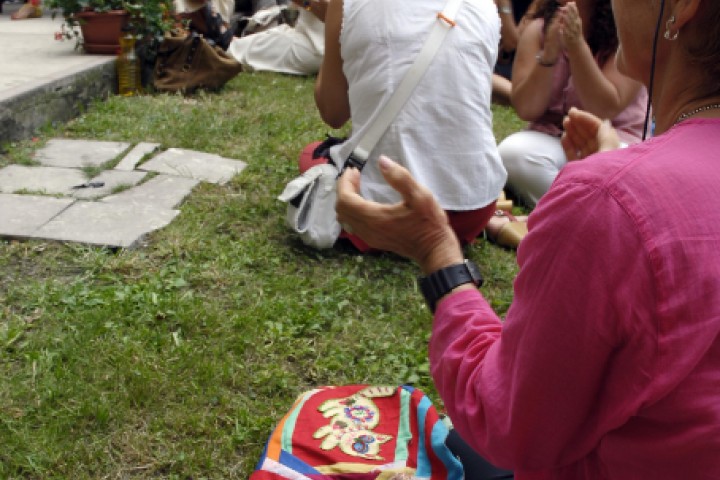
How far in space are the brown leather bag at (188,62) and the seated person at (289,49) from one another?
1149mm

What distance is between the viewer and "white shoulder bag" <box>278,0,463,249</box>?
9.72 feet

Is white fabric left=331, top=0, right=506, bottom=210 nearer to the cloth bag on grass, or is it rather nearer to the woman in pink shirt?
the cloth bag on grass

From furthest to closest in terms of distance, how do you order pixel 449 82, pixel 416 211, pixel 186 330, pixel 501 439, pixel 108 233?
pixel 108 233
pixel 449 82
pixel 186 330
pixel 416 211
pixel 501 439

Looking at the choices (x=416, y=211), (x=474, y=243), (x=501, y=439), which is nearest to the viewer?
(x=501, y=439)

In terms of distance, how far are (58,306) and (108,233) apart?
587mm

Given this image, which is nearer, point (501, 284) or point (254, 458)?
point (254, 458)

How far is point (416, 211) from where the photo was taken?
137cm

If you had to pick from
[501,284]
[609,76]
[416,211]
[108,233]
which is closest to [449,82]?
[501,284]

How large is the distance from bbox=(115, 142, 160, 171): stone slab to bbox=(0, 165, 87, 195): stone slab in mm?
242

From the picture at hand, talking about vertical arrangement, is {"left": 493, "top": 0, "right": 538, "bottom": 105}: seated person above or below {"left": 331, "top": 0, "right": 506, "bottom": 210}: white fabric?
below

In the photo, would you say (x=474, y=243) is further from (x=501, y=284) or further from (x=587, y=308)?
(x=587, y=308)

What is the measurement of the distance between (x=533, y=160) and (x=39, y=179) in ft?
8.04

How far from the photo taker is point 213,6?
26.3 ft

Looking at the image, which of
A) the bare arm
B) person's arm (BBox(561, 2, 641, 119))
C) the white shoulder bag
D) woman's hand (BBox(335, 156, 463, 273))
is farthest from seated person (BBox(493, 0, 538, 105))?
woman's hand (BBox(335, 156, 463, 273))
